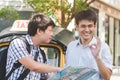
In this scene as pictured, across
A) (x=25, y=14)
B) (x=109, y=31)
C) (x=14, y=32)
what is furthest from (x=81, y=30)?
(x=109, y=31)

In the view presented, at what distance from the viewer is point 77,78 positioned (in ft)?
13.3

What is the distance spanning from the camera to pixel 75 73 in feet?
13.3

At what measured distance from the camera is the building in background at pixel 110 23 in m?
25.6

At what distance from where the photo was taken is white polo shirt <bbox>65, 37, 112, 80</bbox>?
4290mm

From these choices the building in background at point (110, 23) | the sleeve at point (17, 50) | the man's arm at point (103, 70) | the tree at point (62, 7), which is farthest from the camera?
the building in background at point (110, 23)

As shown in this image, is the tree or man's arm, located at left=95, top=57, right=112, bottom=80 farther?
the tree

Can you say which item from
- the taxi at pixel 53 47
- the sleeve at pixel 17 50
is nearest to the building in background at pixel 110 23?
the taxi at pixel 53 47

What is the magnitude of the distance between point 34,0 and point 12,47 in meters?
10.1

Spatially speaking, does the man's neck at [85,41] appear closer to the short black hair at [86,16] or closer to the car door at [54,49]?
the short black hair at [86,16]

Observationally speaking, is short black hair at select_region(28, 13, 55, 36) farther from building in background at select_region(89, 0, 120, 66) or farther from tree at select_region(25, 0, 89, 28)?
building in background at select_region(89, 0, 120, 66)

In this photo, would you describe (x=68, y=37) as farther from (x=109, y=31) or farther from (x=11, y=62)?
(x=109, y=31)

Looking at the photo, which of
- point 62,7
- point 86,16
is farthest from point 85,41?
point 62,7

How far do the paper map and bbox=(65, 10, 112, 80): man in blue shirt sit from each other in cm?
8

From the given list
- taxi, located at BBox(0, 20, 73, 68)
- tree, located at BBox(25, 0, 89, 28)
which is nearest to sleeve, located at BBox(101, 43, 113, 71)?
taxi, located at BBox(0, 20, 73, 68)
